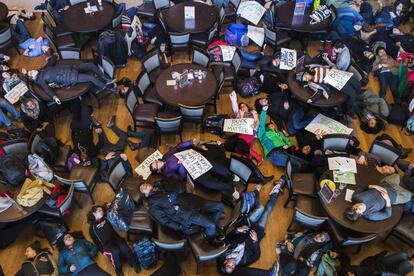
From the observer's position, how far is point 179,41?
8.68 m

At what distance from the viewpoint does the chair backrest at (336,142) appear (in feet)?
21.8

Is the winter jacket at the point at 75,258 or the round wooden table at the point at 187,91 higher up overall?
the round wooden table at the point at 187,91

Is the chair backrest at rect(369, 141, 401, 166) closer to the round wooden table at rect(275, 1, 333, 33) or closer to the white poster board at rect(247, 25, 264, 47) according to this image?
the round wooden table at rect(275, 1, 333, 33)

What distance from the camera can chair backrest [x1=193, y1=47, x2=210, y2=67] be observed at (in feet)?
26.2

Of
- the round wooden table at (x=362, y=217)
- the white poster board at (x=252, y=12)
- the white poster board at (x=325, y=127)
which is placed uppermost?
the white poster board at (x=252, y=12)

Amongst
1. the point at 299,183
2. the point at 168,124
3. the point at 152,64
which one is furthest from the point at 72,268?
the point at 152,64

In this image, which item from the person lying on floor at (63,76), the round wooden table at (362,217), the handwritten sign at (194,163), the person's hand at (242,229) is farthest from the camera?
the person lying on floor at (63,76)

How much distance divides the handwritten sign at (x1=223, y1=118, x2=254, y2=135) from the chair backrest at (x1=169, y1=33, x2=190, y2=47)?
8.45 ft

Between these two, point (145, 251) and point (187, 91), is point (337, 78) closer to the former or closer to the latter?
point (187, 91)

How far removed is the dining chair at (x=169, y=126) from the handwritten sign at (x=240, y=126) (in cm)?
89

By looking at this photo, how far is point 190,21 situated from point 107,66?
2.31m

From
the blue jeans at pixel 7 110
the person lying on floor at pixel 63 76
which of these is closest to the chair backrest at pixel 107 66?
the person lying on floor at pixel 63 76

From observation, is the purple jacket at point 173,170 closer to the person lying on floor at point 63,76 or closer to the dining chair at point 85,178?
the dining chair at point 85,178

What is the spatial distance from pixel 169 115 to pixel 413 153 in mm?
4934
